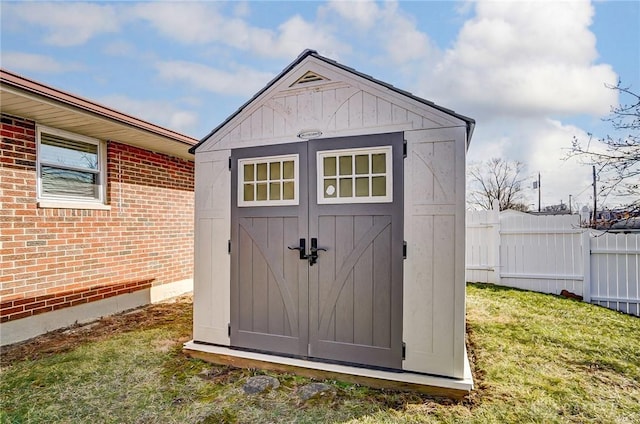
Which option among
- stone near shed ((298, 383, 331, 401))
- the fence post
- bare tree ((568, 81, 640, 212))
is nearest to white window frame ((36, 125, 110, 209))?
stone near shed ((298, 383, 331, 401))

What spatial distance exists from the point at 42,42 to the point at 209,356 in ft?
20.7

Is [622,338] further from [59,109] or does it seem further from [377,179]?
[59,109]

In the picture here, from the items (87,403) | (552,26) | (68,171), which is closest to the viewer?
(87,403)

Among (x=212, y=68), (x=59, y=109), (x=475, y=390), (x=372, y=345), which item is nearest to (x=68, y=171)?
(x=59, y=109)

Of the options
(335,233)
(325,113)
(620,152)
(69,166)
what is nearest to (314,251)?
(335,233)

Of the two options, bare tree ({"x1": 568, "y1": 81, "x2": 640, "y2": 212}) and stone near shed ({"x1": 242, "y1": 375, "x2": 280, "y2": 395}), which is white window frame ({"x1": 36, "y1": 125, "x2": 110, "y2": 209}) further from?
bare tree ({"x1": 568, "y1": 81, "x2": 640, "y2": 212})

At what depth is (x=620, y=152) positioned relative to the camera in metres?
4.38

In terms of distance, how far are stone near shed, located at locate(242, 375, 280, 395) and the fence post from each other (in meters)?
5.81

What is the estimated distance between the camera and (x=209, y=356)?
360 cm

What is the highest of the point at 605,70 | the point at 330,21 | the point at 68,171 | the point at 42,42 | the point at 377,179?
the point at 330,21

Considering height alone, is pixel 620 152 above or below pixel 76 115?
below

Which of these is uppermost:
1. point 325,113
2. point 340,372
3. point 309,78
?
point 309,78

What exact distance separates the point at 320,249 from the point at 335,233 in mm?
226

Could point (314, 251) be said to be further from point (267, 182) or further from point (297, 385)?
point (297, 385)
